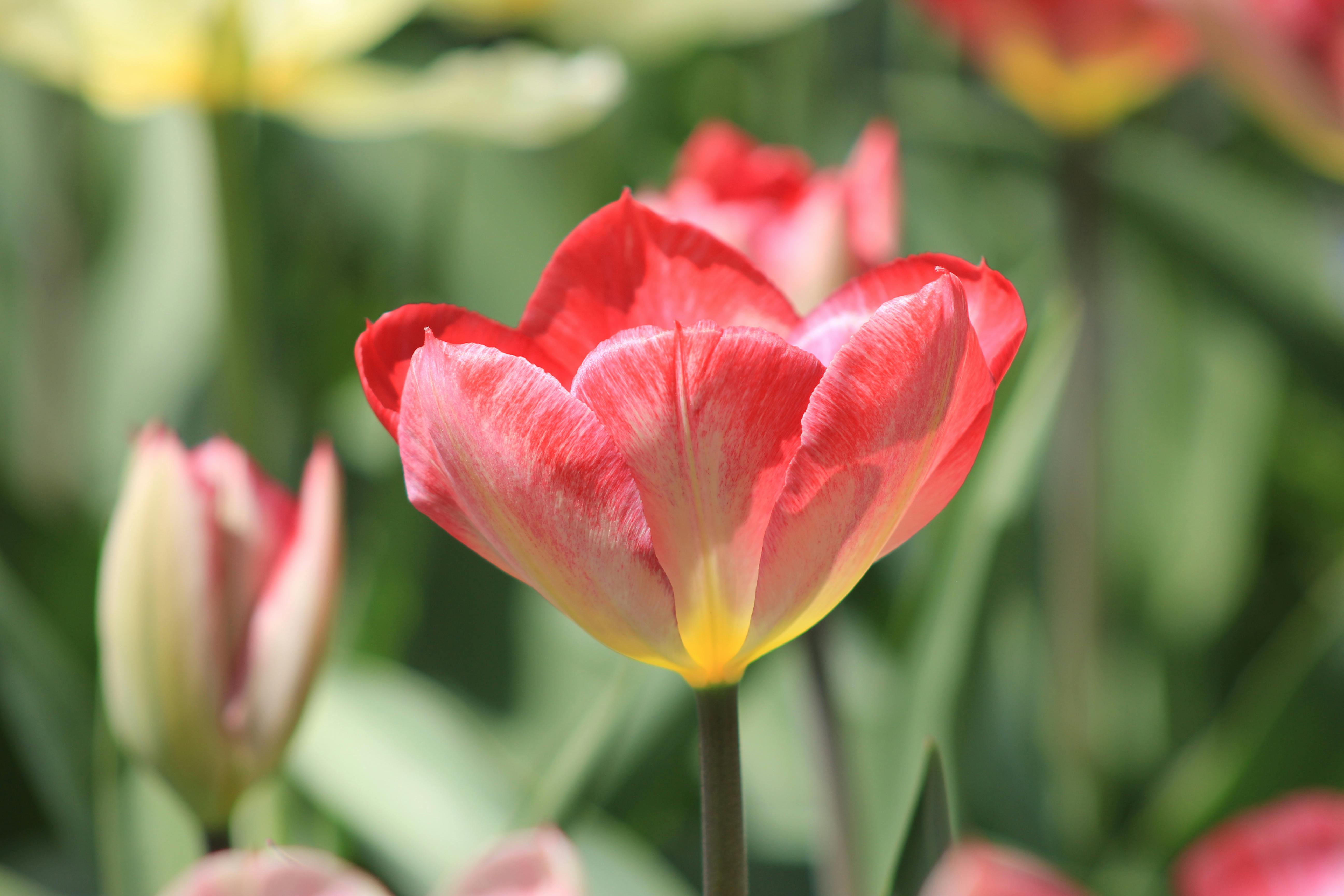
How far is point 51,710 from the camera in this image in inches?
20.2

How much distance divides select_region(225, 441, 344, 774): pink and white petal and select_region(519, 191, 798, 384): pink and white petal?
0.09 m

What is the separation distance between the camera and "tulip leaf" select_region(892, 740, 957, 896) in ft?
0.79

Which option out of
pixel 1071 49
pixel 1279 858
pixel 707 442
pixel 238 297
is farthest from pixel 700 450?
pixel 1071 49

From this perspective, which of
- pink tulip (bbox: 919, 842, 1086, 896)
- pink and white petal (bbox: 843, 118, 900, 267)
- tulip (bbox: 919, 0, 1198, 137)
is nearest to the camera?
pink tulip (bbox: 919, 842, 1086, 896)

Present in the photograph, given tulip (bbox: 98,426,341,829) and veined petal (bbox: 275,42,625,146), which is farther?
veined petal (bbox: 275,42,625,146)

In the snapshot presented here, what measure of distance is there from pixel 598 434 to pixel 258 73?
42cm

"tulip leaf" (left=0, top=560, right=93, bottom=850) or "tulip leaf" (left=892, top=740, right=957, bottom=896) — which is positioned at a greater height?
"tulip leaf" (left=892, top=740, right=957, bottom=896)

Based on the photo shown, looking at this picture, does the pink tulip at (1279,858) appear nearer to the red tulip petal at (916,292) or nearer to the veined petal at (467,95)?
the red tulip petal at (916,292)

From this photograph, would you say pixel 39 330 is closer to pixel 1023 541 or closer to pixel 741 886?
pixel 1023 541

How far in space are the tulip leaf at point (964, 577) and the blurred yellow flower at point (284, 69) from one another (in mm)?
243

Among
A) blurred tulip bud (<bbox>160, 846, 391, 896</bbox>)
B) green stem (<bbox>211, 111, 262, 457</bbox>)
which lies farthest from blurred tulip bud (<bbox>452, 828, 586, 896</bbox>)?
green stem (<bbox>211, 111, 262, 457</bbox>)

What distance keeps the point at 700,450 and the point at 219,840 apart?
0.19 meters

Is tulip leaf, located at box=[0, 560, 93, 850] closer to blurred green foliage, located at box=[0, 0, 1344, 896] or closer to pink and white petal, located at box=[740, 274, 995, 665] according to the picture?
blurred green foliage, located at box=[0, 0, 1344, 896]

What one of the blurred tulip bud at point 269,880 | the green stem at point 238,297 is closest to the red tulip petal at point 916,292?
the blurred tulip bud at point 269,880
